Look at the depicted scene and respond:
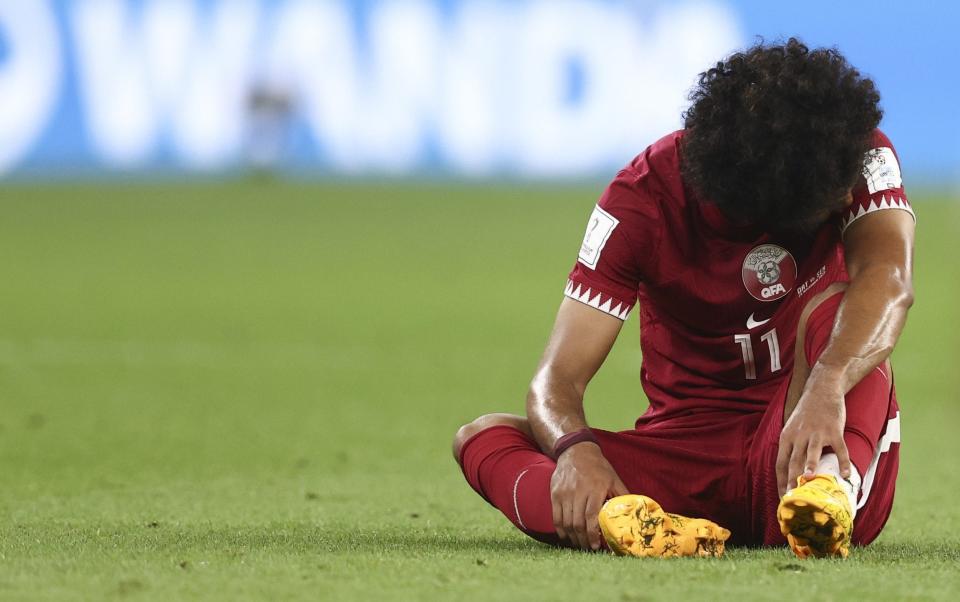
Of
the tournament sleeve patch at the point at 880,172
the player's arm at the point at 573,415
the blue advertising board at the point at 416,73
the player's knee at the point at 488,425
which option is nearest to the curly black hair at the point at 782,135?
the tournament sleeve patch at the point at 880,172

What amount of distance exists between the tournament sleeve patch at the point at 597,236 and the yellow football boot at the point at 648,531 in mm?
546

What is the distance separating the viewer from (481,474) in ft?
10.2

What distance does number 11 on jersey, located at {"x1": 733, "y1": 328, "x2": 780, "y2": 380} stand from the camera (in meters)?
3.13

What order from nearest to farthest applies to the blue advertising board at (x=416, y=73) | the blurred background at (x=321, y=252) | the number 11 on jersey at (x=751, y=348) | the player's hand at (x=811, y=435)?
the player's hand at (x=811, y=435)
the number 11 on jersey at (x=751, y=348)
the blurred background at (x=321, y=252)
the blue advertising board at (x=416, y=73)

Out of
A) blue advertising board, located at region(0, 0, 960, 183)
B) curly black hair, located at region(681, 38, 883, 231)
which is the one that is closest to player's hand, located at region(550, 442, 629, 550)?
curly black hair, located at region(681, 38, 883, 231)

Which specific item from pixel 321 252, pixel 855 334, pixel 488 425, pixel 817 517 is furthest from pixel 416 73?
pixel 817 517

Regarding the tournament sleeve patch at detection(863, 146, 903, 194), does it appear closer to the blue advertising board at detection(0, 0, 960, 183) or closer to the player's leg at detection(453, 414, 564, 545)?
the player's leg at detection(453, 414, 564, 545)

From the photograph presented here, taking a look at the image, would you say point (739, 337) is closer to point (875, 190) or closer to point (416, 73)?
point (875, 190)

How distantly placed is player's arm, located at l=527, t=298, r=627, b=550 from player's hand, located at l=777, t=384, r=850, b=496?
306 millimetres

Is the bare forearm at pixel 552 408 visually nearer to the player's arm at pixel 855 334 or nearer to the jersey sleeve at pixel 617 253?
the jersey sleeve at pixel 617 253

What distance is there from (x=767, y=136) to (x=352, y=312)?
7112mm

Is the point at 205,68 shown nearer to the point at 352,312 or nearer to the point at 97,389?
the point at 352,312

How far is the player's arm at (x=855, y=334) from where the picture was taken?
268 centimetres

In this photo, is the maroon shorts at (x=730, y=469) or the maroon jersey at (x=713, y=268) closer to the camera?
the maroon shorts at (x=730, y=469)
